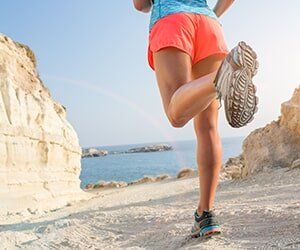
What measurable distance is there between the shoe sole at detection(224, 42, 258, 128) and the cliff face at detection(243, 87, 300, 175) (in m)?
7.00

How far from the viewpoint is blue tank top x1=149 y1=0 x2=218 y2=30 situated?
2.90 m

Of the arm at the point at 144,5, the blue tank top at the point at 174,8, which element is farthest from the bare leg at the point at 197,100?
the arm at the point at 144,5

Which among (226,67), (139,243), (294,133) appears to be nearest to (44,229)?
(139,243)

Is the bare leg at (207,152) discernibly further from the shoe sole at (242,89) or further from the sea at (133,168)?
the sea at (133,168)

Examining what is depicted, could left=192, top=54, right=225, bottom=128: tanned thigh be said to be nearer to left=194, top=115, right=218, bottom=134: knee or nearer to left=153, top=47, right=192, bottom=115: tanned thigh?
left=194, top=115, right=218, bottom=134: knee

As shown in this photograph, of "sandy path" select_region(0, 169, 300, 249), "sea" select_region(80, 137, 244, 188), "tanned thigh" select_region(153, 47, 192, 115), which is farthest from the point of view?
"sea" select_region(80, 137, 244, 188)

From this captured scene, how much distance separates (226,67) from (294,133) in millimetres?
7594

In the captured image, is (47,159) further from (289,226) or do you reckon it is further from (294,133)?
(289,226)

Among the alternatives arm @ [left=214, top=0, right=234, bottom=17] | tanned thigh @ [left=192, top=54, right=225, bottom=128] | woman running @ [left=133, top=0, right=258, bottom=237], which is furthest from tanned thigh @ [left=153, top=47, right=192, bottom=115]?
arm @ [left=214, top=0, right=234, bottom=17]

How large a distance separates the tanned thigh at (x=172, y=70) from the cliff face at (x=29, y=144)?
6.23m

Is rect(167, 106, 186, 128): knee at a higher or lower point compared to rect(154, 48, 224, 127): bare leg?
lower

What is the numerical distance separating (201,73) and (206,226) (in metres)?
1.10

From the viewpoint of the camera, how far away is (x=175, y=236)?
3.55 metres

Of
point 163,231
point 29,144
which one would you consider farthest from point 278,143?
point 163,231
